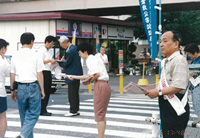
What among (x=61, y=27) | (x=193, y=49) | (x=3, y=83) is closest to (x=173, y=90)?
(x=3, y=83)

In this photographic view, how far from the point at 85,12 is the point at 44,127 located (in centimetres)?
2452

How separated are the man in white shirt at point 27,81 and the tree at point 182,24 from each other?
36.3 m

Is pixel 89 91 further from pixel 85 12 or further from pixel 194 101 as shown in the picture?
pixel 85 12

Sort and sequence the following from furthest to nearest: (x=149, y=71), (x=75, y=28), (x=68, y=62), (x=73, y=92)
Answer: (x=149, y=71) → (x=75, y=28) → (x=73, y=92) → (x=68, y=62)

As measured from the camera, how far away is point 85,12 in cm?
3231

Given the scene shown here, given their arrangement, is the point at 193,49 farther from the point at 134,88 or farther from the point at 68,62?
the point at 134,88

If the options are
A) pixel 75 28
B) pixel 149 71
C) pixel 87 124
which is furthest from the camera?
pixel 149 71

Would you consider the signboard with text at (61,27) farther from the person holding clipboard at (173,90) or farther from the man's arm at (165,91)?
the man's arm at (165,91)

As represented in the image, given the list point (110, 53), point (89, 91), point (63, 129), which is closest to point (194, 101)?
point (63, 129)

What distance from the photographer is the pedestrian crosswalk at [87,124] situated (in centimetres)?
784

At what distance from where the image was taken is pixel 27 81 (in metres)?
6.11

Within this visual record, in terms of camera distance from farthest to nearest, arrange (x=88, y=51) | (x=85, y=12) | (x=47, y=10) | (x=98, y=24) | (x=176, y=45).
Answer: (x=85, y=12) < (x=47, y=10) < (x=98, y=24) < (x=88, y=51) < (x=176, y=45)

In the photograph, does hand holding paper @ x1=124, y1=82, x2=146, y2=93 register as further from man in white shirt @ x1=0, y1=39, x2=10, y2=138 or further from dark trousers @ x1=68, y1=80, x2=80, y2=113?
dark trousers @ x1=68, y1=80, x2=80, y2=113

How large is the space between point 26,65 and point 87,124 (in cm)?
315
